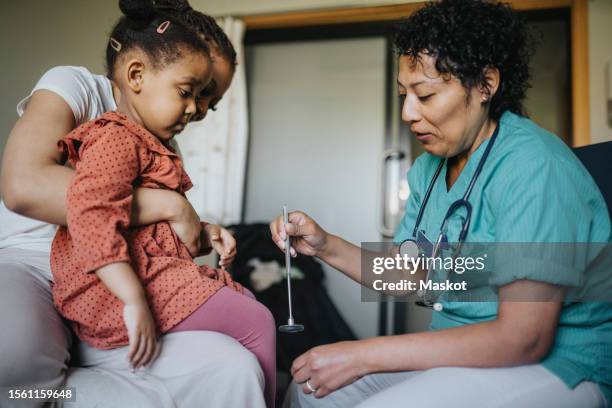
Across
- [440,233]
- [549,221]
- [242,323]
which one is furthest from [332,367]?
[549,221]

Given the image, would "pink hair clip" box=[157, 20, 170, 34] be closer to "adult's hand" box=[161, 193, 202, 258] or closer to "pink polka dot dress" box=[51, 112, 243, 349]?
"pink polka dot dress" box=[51, 112, 243, 349]

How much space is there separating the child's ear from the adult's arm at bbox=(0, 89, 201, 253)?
124 mm

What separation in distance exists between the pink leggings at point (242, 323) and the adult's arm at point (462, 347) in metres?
0.08

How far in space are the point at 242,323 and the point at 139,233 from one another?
24 cm

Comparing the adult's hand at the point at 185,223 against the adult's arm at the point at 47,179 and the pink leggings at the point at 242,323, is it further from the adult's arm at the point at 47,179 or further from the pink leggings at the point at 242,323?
the pink leggings at the point at 242,323

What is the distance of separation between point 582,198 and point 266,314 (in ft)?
Result: 1.97

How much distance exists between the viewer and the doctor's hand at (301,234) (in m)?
1.16

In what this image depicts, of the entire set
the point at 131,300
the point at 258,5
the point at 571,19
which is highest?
the point at 258,5

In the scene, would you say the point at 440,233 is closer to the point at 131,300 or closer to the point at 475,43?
the point at 475,43

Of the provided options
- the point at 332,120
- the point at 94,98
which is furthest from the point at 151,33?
the point at 332,120

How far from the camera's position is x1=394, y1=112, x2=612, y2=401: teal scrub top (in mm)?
822

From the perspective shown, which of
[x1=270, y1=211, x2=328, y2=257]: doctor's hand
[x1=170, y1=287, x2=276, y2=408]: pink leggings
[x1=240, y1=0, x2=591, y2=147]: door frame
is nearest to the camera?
[x1=170, y1=287, x2=276, y2=408]: pink leggings

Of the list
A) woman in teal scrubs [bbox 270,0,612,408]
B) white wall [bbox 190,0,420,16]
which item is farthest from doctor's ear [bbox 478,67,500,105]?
white wall [bbox 190,0,420,16]

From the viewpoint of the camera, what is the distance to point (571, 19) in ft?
9.12
